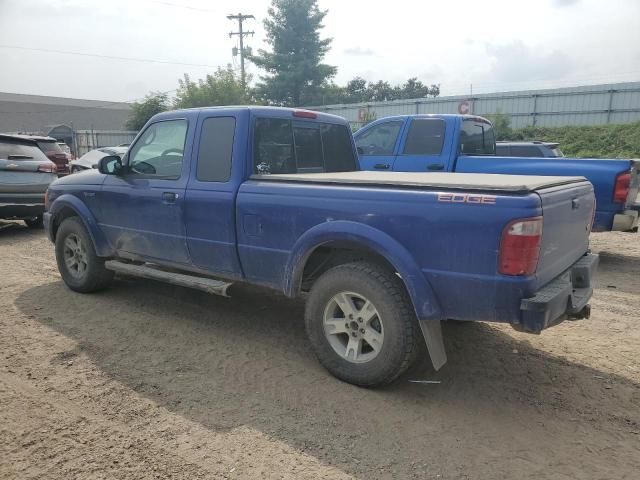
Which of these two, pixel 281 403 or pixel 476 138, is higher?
pixel 476 138

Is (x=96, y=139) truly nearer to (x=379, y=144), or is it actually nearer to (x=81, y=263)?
(x=379, y=144)

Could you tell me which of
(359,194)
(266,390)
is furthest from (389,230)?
(266,390)

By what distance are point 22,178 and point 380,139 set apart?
6.40 meters

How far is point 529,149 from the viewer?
10.0 meters

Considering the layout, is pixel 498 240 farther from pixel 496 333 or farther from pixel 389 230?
pixel 496 333

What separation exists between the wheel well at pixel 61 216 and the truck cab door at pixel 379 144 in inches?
163

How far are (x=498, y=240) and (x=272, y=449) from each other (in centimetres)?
175

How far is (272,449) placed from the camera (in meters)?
2.85

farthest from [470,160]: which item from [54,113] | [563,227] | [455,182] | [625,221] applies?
[54,113]

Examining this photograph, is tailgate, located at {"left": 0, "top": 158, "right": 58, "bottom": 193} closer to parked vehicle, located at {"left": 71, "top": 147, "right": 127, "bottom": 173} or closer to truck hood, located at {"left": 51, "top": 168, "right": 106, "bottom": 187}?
parked vehicle, located at {"left": 71, "top": 147, "right": 127, "bottom": 173}

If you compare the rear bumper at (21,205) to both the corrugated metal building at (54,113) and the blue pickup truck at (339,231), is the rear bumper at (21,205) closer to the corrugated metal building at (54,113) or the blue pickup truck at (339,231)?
the blue pickup truck at (339,231)

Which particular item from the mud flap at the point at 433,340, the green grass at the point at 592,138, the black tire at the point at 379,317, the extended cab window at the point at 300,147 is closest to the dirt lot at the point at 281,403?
the black tire at the point at 379,317

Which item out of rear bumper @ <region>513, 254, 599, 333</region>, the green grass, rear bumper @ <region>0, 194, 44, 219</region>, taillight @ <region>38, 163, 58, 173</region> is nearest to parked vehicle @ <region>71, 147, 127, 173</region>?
taillight @ <region>38, 163, 58, 173</region>

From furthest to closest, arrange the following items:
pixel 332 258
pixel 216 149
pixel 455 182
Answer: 1. pixel 216 149
2. pixel 332 258
3. pixel 455 182
